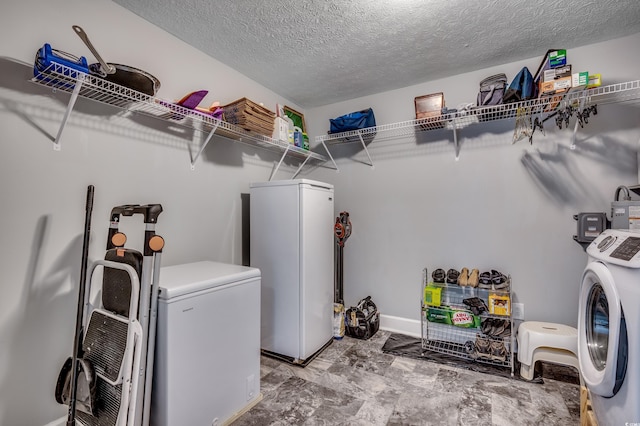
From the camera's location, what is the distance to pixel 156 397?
1.42 metres

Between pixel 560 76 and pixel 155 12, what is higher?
pixel 155 12

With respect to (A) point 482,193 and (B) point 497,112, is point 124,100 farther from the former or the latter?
(A) point 482,193

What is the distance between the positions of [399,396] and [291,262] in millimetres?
1187

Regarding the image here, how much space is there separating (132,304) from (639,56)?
3.55 metres

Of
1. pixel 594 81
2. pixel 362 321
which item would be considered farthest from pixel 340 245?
pixel 594 81

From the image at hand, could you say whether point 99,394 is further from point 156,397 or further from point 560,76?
point 560,76

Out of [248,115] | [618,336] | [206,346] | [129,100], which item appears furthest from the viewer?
[248,115]

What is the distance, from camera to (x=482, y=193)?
2652mm

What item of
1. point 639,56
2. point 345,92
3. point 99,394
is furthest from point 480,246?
point 99,394

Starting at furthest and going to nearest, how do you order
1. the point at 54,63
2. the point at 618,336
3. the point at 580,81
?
the point at 580,81
the point at 54,63
the point at 618,336

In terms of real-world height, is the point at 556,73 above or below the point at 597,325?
above

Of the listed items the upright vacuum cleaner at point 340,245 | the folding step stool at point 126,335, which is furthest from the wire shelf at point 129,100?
the upright vacuum cleaner at point 340,245

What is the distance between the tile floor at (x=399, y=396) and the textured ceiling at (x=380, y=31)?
8.04 ft

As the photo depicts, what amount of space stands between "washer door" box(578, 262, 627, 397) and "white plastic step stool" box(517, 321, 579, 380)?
0.51m
